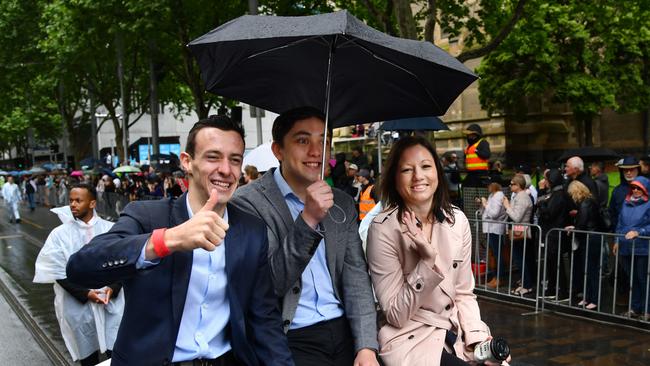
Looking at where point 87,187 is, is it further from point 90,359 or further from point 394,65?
point 394,65

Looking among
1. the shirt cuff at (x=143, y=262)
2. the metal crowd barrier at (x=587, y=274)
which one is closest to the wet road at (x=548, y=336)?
the metal crowd barrier at (x=587, y=274)

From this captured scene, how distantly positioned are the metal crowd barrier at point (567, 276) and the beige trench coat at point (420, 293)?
5.31 m

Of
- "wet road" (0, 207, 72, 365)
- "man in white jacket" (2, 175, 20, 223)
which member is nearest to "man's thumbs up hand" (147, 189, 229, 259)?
"wet road" (0, 207, 72, 365)

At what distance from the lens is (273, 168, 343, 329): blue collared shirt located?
2.82 meters

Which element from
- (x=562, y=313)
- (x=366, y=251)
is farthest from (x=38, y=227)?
(x=366, y=251)

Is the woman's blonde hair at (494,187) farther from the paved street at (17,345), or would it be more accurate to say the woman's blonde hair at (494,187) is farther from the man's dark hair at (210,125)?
the man's dark hair at (210,125)

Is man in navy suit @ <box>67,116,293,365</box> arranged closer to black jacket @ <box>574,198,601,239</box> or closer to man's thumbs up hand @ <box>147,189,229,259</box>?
man's thumbs up hand @ <box>147,189,229,259</box>

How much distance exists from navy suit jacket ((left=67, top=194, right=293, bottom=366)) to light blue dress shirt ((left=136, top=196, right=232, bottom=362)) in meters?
0.04

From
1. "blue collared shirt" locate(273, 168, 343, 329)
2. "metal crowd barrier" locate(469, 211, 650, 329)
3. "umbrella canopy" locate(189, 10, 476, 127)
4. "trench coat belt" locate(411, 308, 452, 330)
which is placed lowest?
"metal crowd barrier" locate(469, 211, 650, 329)

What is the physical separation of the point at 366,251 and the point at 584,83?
74.2 ft

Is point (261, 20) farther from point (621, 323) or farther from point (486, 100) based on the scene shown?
point (486, 100)

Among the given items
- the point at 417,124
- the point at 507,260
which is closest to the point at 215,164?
the point at 507,260

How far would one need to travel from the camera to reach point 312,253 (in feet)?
8.73

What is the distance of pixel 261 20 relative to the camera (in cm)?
278
